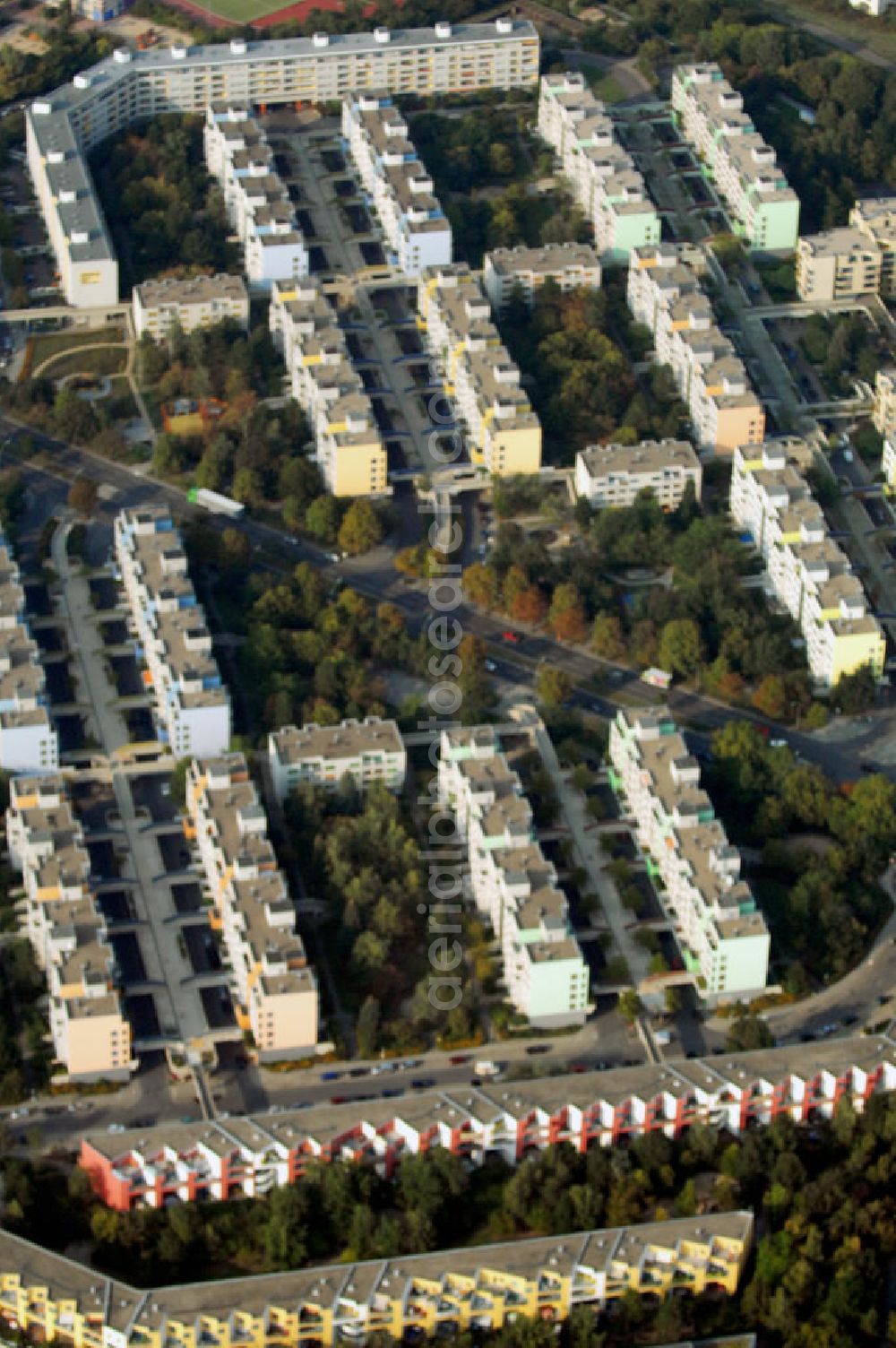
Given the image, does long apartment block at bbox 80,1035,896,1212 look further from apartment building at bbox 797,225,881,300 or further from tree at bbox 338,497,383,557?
apartment building at bbox 797,225,881,300

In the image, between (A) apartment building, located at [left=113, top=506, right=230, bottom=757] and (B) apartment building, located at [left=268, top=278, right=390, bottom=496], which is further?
(B) apartment building, located at [left=268, top=278, right=390, bottom=496]

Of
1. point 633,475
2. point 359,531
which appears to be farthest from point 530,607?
point 633,475

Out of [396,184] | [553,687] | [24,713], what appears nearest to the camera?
[24,713]

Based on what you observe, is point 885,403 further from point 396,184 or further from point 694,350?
point 396,184

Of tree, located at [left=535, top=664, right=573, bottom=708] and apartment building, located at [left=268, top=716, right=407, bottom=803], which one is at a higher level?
apartment building, located at [left=268, top=716, right=407, bottom=803]

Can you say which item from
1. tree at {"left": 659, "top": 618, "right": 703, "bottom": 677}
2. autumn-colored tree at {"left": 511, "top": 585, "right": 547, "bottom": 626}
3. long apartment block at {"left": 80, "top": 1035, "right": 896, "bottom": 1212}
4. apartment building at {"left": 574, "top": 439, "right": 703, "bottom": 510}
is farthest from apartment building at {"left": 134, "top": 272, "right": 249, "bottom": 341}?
long apartment block at {"left": 80, "top": 1035, "right": 896, "bottom": 1212}
